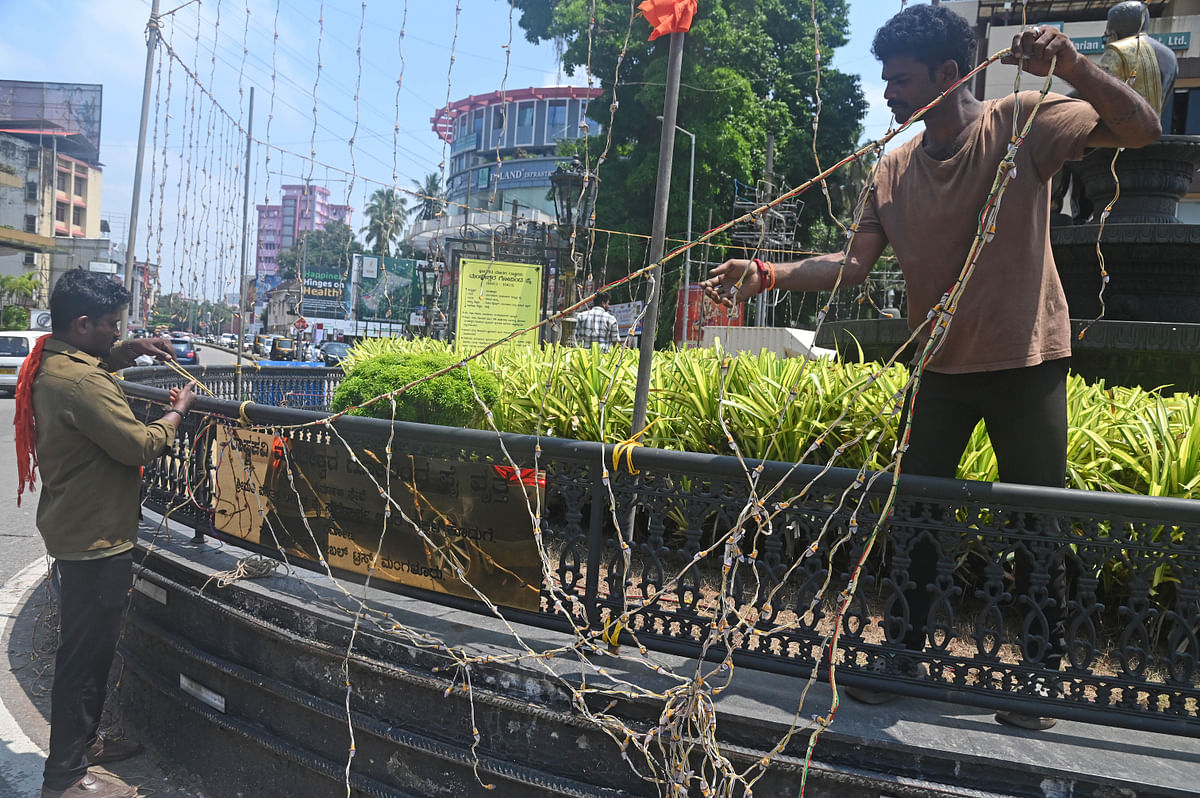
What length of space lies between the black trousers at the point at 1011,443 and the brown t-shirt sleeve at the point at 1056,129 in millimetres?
563

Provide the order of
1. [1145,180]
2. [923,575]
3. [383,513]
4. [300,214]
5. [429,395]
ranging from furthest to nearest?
[300,214] < [1145,180] < [429,395] < [383,513] < [923,575]

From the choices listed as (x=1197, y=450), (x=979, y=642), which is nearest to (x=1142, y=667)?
(x=979, y=642)

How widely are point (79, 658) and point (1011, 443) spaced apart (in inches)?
131

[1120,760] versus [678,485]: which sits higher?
[678,485]

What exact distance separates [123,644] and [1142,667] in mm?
4003

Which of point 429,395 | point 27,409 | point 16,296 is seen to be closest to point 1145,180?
point 429,395

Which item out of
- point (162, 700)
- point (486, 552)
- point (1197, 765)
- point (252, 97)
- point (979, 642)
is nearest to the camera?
point (1197, 765)

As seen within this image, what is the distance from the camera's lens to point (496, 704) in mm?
2545

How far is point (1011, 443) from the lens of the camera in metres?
2.47

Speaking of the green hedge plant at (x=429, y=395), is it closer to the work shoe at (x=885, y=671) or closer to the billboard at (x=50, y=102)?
the work shoe at (x=885, y=671)

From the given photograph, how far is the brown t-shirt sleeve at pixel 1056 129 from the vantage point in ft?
7.34

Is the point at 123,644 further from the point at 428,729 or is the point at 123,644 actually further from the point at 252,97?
the point at 252,97

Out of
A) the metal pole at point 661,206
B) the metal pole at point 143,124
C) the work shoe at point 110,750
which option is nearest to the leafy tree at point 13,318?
the metal pole at point 143,124

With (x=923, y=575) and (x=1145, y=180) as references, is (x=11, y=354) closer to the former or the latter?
(x=1145, y=180)
